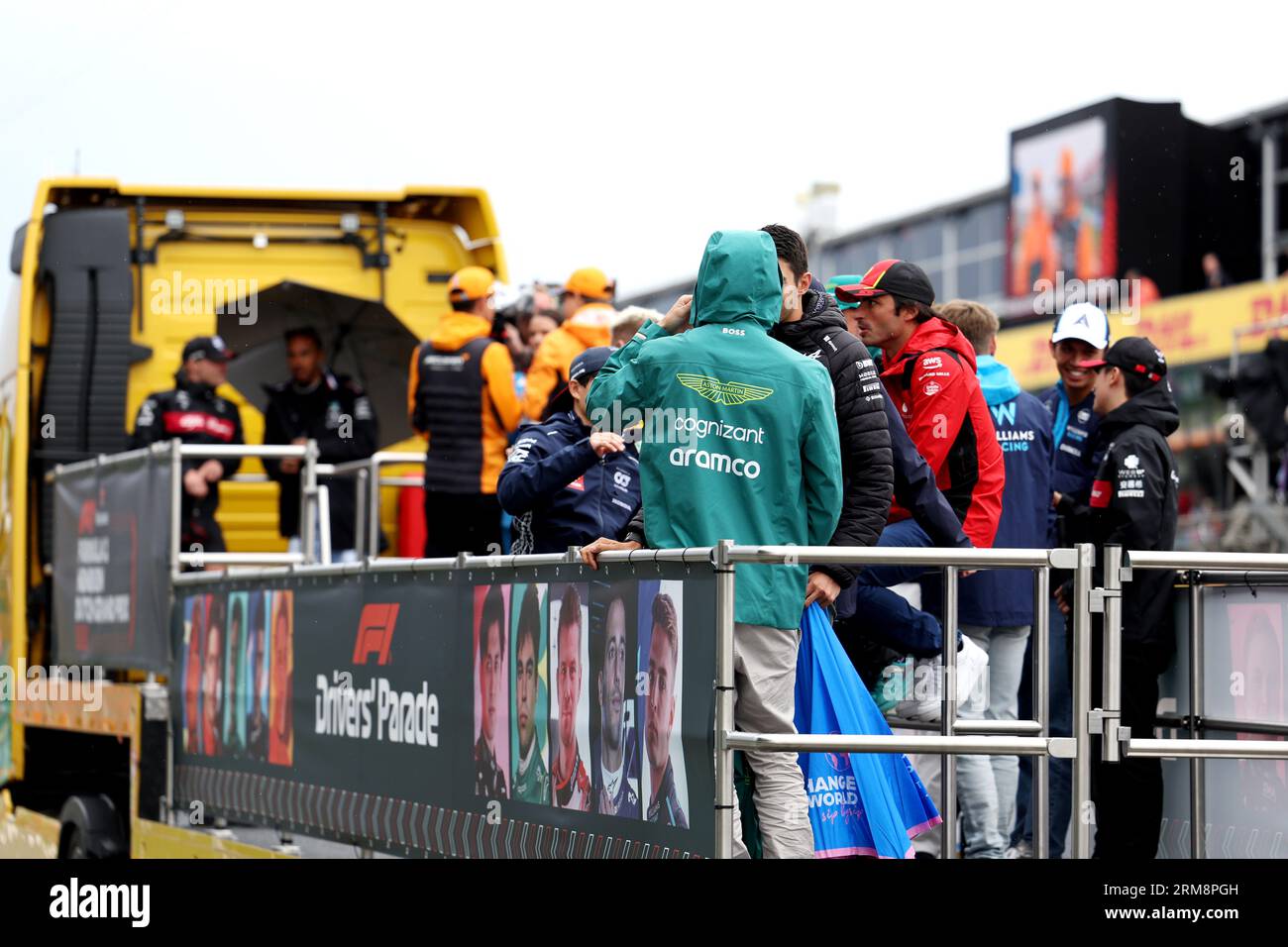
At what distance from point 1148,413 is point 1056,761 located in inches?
52.2

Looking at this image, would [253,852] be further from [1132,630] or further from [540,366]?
[1132,630]

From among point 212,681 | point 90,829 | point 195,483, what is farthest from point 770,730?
point 195,483

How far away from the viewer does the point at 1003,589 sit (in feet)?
23.1

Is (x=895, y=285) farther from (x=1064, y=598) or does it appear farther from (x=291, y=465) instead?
(x=291, y=465)

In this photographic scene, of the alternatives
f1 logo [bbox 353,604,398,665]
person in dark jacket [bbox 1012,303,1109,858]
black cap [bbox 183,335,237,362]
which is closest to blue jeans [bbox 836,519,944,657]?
person in dark jacket [bbox 1012,303,1109,858]

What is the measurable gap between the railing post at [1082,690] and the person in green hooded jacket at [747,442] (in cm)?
70

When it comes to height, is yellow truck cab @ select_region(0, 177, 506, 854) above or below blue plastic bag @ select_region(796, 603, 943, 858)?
above

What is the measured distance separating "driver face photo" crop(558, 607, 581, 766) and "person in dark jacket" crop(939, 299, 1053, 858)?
4.42ft

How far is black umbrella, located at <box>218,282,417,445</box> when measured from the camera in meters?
11.6

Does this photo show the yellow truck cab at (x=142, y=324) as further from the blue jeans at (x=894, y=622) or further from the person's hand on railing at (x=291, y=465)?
the blue jeans at (x=894, y=622)

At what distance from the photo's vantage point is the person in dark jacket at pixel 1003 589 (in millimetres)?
6785

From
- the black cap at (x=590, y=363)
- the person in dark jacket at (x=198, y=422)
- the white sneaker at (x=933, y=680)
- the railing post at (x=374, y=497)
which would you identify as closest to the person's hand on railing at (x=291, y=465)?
the person in dark jacket at (x=198, y=422)

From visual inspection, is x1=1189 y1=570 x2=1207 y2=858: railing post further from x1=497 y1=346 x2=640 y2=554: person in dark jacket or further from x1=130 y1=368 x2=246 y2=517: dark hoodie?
x1=130 y1=368 x2=246 y2=517: dark hoodie

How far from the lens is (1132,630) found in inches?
254
